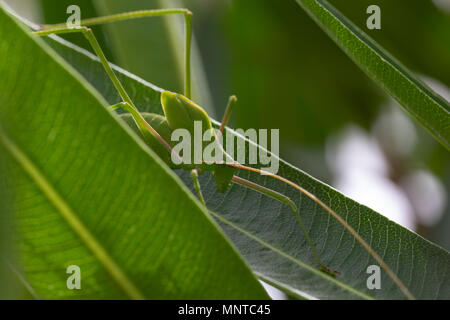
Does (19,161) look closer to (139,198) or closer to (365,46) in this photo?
(139,198)

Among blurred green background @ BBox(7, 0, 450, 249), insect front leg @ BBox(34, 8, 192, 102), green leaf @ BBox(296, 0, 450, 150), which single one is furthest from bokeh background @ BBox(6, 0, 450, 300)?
green leaf @ BBox(296, 0, 450, 150)

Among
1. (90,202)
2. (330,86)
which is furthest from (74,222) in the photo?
(330,86)

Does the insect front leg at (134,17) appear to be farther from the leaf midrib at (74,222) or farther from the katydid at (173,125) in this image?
the leaf midrib at (74,222)

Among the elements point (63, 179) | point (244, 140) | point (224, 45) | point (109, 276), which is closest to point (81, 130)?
point (63, 179)

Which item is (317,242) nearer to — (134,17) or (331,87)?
(134,17)

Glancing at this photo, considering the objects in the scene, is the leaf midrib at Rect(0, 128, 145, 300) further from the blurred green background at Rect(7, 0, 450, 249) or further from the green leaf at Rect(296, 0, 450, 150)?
the blurred green background at Rect(7, 0, 450, 249)

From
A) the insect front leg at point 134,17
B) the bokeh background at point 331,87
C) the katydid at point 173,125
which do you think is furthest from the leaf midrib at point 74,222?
the bokeh background at point 331,87
